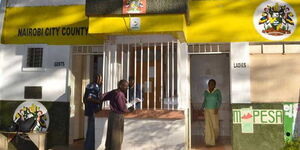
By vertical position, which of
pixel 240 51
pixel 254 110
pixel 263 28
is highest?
pixel 263 28

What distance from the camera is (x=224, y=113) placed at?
1156 cm

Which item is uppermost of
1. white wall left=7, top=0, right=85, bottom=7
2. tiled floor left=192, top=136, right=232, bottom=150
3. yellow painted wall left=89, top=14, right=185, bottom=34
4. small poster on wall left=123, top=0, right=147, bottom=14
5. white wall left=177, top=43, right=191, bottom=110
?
white wall left=7, top=0, right=85, bottom=7

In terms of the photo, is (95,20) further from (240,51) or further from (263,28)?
(263,28)

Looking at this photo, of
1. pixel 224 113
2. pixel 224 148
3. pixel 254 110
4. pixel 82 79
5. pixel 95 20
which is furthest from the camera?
pixel 224 113

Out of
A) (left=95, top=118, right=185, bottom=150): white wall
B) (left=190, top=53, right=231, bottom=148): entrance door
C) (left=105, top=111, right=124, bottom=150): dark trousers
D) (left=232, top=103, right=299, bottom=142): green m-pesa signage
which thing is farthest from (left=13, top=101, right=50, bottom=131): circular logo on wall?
(left=232, top=103, right=299, bottom=142): green m-pesa signage

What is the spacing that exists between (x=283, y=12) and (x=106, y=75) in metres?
5.06

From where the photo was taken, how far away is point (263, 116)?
8164mm

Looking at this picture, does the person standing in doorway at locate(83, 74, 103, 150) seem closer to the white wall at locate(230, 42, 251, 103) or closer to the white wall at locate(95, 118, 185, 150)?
the white wall at locate(95, 118, 185, 150)

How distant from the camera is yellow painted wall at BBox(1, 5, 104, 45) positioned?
30.3ft

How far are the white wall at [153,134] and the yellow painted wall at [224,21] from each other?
2454 millimetres

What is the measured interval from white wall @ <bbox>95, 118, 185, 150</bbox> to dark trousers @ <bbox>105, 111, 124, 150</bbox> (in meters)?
0.91

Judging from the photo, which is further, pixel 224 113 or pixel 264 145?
pixel 224 113

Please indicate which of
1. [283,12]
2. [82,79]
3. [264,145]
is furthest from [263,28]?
[82,79]

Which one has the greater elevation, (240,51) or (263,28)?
(263,28)
